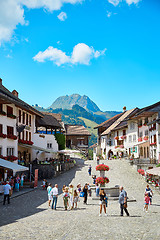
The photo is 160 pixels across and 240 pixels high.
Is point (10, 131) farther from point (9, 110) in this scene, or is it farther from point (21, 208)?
point (21, 208)

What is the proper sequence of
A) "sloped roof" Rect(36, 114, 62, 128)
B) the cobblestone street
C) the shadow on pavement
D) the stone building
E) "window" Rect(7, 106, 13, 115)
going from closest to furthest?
the cobblestone street < the shadow on pavement < "window" Rect(7, 106, 13, 115) < "sloped roof" Rect(36, 114, 62, 128) < the stone building

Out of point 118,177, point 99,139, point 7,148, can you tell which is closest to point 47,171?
point 7,148

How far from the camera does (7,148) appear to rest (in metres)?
33.6

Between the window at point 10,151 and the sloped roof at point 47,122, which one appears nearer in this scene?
the window at point 10,151

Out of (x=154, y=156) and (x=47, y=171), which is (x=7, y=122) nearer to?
(x=47, y=171)

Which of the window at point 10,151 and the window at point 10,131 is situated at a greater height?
the window at point 10,131

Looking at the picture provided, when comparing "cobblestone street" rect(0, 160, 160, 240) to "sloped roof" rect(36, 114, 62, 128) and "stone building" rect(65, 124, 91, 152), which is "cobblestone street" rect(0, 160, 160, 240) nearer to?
"sloped roof" rect(36, 114, 62, 128)

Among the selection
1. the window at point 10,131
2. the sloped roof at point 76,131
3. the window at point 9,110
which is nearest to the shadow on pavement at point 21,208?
the window at point 10,131

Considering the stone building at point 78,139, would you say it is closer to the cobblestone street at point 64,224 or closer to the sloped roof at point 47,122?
the sloped roof at point 47,122

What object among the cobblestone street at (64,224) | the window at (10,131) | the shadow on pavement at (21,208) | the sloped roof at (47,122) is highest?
the sloped roof at (47,122)

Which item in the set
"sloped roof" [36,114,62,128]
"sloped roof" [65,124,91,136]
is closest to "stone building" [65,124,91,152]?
"sloped roof" [65,124,91,136]

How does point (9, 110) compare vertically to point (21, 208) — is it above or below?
above

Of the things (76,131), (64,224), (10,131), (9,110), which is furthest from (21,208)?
(76,131)

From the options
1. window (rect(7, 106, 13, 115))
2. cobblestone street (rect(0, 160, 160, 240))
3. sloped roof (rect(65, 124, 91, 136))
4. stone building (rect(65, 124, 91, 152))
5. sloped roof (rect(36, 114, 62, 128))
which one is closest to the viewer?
cobblestone street (rect(0, 160, 160, 240))
